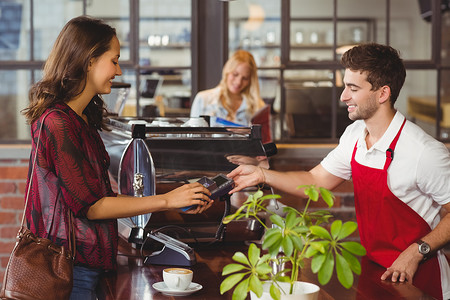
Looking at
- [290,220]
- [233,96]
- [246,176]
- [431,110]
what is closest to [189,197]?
[246,176]

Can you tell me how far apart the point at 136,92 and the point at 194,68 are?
382 millimetres

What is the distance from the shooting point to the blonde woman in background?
3805 millimetres

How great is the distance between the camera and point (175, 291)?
5.54 feet

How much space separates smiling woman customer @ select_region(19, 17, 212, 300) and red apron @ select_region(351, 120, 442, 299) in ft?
1.99

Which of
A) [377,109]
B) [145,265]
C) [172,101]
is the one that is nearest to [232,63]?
[172,101]

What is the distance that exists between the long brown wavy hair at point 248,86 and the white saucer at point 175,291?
→ 214cm

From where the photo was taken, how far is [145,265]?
2.02m

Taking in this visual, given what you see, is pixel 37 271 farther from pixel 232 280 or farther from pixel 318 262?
pixel 318 262

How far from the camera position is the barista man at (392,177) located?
2070 millimetres

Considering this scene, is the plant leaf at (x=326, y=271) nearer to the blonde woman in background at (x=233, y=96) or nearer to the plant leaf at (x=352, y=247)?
the plant leaf at (x=352, y=247)

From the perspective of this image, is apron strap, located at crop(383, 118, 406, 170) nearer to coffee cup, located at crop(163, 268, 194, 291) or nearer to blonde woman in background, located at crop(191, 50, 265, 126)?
coffee cup, located at crop(163, 268, 194, 291)

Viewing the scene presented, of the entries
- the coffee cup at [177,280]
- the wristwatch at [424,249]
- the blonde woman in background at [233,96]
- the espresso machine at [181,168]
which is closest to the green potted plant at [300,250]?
the coffee cup at [177,280]

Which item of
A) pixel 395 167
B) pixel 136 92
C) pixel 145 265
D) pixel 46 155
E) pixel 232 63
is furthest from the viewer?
pixel 136 92

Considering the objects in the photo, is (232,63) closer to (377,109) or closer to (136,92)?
(136,92)
